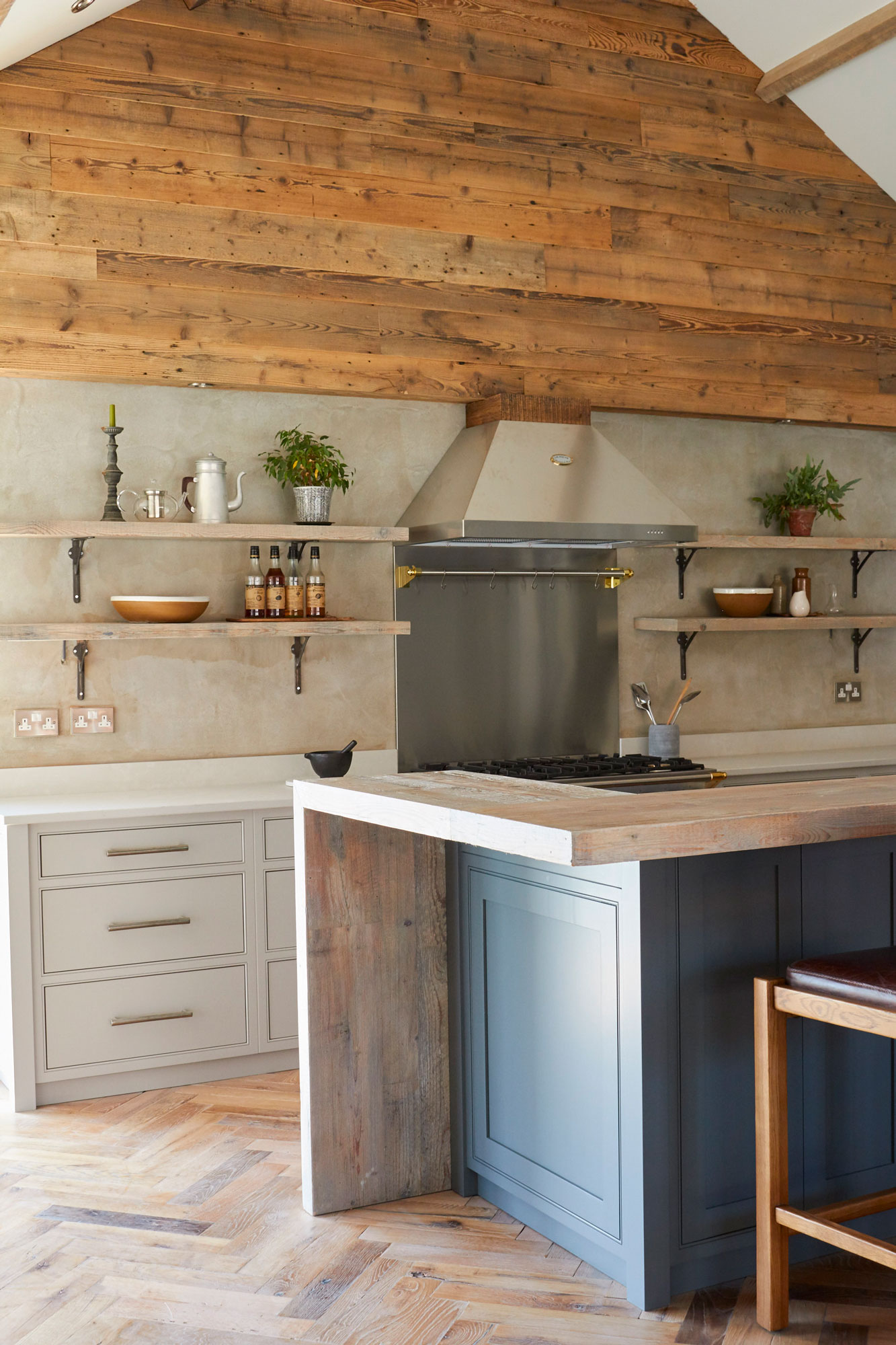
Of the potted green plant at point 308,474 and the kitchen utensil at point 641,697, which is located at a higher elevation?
the potted green plant at point 308,474

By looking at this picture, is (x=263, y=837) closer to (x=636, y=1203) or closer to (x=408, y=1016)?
(x=408, y=1016)

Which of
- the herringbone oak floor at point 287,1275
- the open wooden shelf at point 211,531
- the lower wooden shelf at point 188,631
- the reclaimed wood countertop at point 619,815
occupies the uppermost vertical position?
the open wooden shelf at point 211,531

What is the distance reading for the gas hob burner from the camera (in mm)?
3855

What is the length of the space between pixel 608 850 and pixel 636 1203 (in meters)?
0.72

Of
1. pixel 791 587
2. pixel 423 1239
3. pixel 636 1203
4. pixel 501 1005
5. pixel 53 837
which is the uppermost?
pixel 791 587

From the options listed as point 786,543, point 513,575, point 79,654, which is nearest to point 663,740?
point 513,575

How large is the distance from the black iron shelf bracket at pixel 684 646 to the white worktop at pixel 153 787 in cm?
127

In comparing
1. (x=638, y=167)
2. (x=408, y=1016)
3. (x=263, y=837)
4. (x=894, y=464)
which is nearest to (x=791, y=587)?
(x=894, y=464)

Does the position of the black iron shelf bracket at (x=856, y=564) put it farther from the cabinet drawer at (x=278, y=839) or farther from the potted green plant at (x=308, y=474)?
the cabinet drawer at (x=278, y=839)

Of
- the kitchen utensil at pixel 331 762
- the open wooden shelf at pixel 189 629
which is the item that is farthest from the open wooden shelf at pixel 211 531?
the kitchen utensil at pixel 331 762

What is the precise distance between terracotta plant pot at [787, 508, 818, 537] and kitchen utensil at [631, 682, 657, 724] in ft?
2.98

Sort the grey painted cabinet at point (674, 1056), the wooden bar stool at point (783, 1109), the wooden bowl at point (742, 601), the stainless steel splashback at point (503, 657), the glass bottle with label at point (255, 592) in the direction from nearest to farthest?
the wooden bar stool at point (783, 1109)
the grey painted cabinet at point (674, 1056)
the glass bottle with label at point (255, 592)
the stainless steel splashback at point (503, 657)
the wooden bowl at point (742, 601)

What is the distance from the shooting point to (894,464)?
554 centimetres

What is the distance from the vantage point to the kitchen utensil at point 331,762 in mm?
4012
